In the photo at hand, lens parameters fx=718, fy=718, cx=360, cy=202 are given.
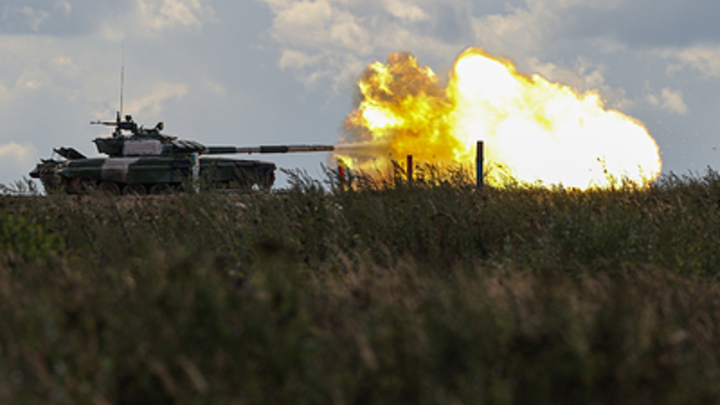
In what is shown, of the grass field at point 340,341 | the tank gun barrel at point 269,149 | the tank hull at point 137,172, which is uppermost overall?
the tank gun barrel at point 269,149

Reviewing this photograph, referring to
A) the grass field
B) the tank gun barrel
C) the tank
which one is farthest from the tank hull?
the grass field

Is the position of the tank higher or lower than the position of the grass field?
higher

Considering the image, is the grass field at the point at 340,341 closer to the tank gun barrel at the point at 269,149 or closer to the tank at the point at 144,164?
the tank at the point at 144,164

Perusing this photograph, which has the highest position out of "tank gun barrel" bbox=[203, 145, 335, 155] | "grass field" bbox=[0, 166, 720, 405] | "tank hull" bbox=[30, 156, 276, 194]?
"tank gun barrel" bbox=[203, 145, 335, 155]

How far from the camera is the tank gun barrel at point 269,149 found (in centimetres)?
2336

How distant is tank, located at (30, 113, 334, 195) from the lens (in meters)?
21.2

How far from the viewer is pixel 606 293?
4.59m

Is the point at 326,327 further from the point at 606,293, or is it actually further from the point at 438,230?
the point at 438,230

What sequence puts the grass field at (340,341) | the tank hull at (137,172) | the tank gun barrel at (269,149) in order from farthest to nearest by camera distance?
the tank gun barrel at (269,149) → the tank hull at (137,172) → the grass field at (340,341)

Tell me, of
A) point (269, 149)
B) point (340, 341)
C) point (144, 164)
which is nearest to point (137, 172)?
point (144, 164)

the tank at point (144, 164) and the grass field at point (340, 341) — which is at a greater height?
the tank at point (144, 164)


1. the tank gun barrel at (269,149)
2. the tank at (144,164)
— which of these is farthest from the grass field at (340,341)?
the tank gun barrel at (269,149)

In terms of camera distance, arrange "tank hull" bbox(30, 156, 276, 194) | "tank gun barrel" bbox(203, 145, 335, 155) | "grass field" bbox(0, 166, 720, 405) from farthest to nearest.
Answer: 1. "tank gun barrel" bbox(203, 145, 335, 155)
2. "tank hull" bbox(30, 156, 276, 194)
3. "grass field" bbox(0, 166, 720, 405)

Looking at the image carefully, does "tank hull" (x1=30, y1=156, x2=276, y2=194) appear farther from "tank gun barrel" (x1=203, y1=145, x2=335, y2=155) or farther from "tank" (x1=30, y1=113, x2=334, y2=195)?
"tank gun barrel" (x1=203, y1=145, x2=335, y2=155)
